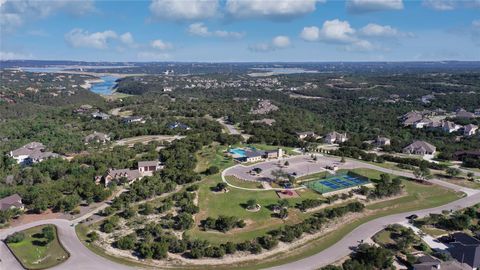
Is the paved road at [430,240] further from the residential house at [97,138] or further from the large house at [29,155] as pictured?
the residential house at [97,138]

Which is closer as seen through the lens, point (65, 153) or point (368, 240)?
point (368, 240)

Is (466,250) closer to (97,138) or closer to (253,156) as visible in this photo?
(253,156)

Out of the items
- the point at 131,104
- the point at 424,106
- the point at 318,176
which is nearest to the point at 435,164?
the point at 318,176

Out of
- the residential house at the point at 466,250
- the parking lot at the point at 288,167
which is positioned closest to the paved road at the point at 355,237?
the residential house at the point at 466,250

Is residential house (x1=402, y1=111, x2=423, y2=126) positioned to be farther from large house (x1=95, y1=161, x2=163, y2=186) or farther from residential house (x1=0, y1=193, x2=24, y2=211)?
residential house (x1=0, y1=193, x2=24, y2=211)

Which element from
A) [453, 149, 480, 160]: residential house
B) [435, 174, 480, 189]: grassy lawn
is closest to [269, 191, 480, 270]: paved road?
[435, 174, 480, 189]: grassy lawn

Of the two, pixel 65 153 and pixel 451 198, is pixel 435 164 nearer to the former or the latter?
pixel 451 198

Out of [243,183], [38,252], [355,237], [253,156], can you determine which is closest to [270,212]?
[243,183]

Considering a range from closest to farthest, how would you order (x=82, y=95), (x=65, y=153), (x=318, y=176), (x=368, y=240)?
1. (x=368, y=240)
2. (x=318, y=176)
3. (x=65, y=153)
4. (x=82, y=95)
